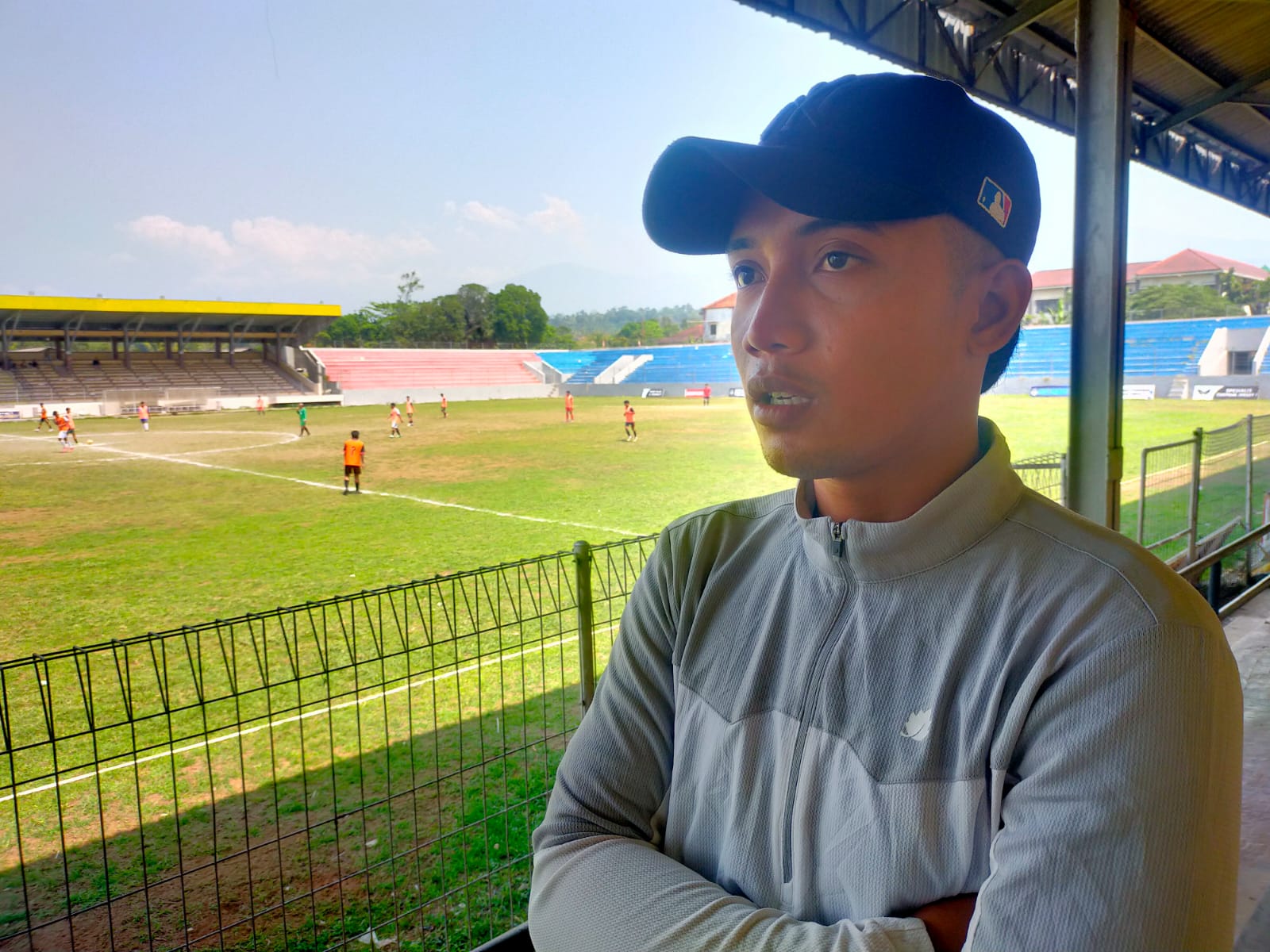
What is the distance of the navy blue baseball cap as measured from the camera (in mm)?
583

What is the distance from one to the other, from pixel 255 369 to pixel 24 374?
5.25 metres

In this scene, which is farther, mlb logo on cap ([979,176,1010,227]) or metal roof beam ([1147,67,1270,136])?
metal roof beam ([1147,67,1270,136])

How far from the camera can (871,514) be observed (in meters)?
0.68

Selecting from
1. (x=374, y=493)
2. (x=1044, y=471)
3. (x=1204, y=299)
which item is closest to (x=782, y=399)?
(x=1044, y=471)

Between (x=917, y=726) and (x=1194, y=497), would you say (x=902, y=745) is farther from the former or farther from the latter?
(x=1194, y=497)

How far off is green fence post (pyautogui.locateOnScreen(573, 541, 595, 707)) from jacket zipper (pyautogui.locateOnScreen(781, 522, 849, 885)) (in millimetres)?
1530

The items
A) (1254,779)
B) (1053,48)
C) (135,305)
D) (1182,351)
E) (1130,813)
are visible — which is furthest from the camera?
(1182,351)

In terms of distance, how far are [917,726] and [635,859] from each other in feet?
0.87

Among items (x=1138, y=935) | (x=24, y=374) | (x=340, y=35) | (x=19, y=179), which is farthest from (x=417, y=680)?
(x=24, y=374)

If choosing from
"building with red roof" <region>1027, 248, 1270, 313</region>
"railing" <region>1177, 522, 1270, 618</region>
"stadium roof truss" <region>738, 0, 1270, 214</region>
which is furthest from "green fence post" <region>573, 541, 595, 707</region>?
"building with red roof" <region>1027, 248, 1270, 313</region>

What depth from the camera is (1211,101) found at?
17.2ft

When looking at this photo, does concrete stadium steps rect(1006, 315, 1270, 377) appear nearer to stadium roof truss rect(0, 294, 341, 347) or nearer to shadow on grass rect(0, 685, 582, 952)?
stadium roof truss rect(0, 294, 341, 347)

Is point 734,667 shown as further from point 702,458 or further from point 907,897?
point 702,458

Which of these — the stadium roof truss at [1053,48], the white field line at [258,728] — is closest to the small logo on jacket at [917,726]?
the white field line at [258,728]
